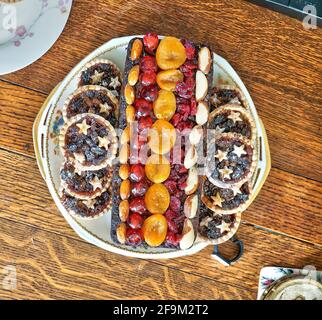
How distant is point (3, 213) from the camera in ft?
6.15

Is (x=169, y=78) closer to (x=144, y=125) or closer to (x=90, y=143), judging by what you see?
(x=144, y=125)

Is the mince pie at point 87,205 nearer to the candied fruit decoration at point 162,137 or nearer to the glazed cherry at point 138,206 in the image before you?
the glazed cherry at point 138,206

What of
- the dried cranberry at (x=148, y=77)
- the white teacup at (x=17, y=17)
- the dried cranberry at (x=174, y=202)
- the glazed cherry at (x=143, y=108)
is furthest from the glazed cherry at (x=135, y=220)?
the white teacup at (x=17, y=17)

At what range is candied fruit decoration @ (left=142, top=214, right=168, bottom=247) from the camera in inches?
64.6

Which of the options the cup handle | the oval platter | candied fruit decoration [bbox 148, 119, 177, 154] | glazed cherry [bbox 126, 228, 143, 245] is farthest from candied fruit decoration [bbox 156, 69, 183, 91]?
the cup handle

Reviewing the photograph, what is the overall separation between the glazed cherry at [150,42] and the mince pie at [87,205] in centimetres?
49

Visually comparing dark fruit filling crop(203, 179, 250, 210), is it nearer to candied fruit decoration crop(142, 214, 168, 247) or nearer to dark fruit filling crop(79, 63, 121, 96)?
candied fruit decoration crop(142, 214, 168, 247)

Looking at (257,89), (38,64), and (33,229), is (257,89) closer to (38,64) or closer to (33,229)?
(38,64)

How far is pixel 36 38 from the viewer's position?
177cm

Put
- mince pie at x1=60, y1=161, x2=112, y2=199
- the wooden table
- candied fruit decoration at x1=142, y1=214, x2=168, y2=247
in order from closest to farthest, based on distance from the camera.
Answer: candied fruit decoration at x1=142, y1=214, x2=168, y2=247 < mince pie at x1=60, y1=161, x2=112, y2=199 < the wooden table

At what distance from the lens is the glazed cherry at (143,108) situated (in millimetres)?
1663

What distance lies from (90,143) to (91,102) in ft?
0.45
